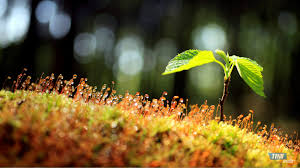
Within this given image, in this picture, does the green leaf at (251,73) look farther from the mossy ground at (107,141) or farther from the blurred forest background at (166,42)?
the blurred forest background at (166,42)

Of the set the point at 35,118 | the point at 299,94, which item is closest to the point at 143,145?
the point at 35,118

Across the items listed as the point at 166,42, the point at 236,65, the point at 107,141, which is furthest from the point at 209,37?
the point at 107,141

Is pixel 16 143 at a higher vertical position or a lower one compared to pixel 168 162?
higher

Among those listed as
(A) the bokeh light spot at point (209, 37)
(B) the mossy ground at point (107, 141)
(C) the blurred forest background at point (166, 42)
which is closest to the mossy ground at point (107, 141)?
(B) the mossy ground at point (107, 141)

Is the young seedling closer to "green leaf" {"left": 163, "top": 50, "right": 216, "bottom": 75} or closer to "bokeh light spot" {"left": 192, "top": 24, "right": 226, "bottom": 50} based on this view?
"green leaf" {"left": 163, "top": 50, "right": 216, "bottom": 75}

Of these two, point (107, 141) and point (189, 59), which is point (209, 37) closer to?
point (189, 59)

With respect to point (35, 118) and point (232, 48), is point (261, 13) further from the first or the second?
point (35, 118)
